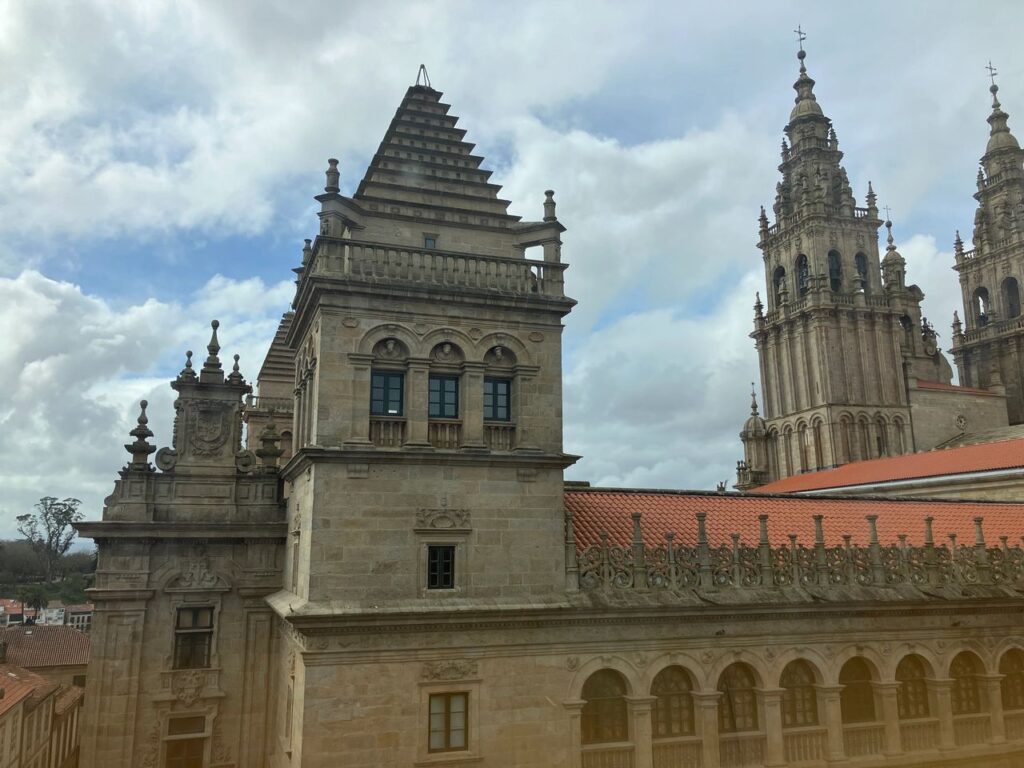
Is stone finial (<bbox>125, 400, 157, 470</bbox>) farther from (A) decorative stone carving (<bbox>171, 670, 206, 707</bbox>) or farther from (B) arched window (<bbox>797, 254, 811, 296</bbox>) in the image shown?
(B) arched window (<bbox>797, 254, 811, 296</bbox>)

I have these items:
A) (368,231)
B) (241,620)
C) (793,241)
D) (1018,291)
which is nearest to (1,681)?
(241,620)

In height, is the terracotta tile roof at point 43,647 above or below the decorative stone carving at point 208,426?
below

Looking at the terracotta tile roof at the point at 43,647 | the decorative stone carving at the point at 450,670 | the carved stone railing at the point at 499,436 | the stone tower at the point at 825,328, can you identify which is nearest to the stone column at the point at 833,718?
the decorative stone carving at the point at 450,670

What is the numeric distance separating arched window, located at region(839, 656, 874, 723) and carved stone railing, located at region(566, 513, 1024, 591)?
248cm

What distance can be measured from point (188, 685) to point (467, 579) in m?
10.9

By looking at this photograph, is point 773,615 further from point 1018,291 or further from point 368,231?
point 1018,291

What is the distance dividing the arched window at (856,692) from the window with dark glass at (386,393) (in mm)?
15190

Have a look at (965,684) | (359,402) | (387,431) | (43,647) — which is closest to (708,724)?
(965,684)

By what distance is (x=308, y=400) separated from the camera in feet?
72.3

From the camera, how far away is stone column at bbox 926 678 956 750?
882 inches

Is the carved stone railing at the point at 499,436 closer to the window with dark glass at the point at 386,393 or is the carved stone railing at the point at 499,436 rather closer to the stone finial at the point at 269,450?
the window with dark glass at the point at 386,393

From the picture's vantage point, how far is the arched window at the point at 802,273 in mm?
85125

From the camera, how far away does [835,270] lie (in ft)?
279

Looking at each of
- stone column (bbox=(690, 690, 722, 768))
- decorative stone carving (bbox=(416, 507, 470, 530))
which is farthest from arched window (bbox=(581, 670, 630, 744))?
decorative stone carving (bbox=(416, 507, 470, 530))
